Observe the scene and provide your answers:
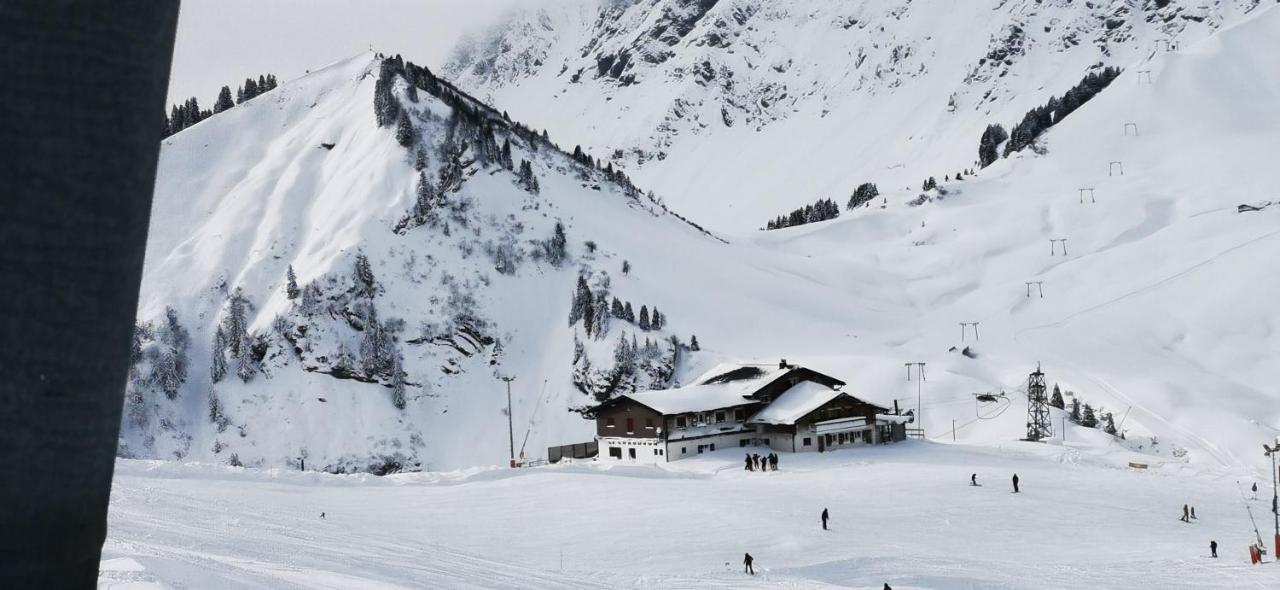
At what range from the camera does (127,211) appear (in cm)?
210

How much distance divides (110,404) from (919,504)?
42.4 meters

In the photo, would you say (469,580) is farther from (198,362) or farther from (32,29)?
(198,362)

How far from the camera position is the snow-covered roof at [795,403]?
6150cm

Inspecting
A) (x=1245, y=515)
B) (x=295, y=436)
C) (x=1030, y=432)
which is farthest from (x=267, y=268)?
(x=1245, y=515)

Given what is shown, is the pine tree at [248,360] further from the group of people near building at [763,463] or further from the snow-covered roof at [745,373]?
the group of people near building at [763,463]

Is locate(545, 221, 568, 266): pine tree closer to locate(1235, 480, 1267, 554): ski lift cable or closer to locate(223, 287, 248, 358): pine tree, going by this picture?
locate(223, 287, 248, 358): pine tree

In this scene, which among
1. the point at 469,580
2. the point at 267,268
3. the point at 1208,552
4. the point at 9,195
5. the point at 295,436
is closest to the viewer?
the point at 9,195

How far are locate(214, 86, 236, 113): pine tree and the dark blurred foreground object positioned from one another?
478 feet

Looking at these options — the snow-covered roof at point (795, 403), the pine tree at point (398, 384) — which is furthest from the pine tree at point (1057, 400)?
the pine tree at point (398, 384)

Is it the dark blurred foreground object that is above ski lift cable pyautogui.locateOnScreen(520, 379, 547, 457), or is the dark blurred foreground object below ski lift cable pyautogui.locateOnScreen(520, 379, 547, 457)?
below

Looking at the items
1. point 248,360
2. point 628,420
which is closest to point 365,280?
point 248,360

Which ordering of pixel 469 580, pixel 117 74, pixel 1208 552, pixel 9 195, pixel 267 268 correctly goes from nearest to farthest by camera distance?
pixel 9 195
pixel 117 74
pixel 469 580
pixel 1208 552
pixel 267 268

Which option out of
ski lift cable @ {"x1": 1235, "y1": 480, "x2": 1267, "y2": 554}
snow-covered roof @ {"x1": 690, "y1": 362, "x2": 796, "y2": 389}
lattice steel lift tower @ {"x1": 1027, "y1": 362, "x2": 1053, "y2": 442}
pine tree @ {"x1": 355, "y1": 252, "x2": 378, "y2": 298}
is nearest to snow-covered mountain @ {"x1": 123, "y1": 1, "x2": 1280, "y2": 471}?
pine tree @ {"x1": 355, "y1": 252, "x2": 378, "y2": 298}

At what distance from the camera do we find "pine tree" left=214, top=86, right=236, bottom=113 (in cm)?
13562
